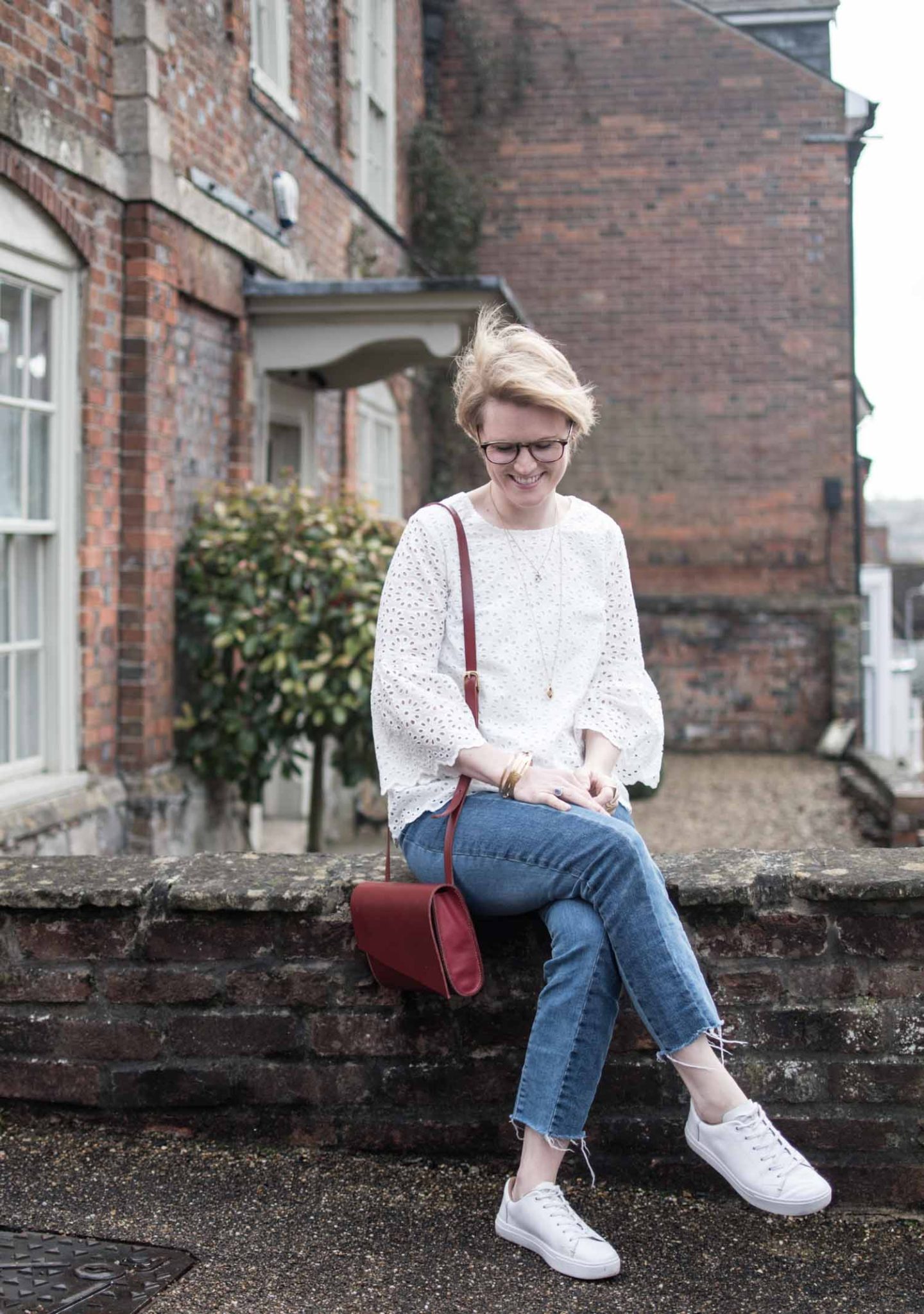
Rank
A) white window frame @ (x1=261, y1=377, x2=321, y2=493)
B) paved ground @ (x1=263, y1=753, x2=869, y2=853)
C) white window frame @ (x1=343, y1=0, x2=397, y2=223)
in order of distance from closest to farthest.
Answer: white window frame @ (x1=261, y1=377, x2=321, y2=493) < paved ground @ (x1=263, y1=753, x2=869, y2=853) < white window frame @ (x1=343, y1=0, x2=397, y2=223)

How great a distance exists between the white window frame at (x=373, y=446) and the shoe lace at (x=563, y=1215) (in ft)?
24.8

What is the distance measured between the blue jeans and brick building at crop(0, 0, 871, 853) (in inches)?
118

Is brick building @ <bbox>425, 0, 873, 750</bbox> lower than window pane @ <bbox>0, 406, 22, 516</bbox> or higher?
higher

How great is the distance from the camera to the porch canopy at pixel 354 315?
23.4ft

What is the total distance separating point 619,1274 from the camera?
2451mm

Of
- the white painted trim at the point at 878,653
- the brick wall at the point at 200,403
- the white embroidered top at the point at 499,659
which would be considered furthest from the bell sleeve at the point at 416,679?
the white painted trim at the point at 878,653

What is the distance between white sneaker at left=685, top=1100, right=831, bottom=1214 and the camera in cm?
241

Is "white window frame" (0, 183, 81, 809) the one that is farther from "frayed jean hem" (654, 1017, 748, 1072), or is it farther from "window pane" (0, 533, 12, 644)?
"frayed jean hem" (654, 1017, 748, 1072)

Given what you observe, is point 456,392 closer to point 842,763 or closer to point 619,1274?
point 619,1274

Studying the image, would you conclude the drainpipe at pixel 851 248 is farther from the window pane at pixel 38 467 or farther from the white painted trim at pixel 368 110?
the window pane at pixel 38 467

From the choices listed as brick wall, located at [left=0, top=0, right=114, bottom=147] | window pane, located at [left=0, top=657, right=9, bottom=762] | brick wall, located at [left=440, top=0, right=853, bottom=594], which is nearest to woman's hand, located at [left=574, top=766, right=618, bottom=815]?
window pane, located at [left=0, top=657, right=9, bottom=762]

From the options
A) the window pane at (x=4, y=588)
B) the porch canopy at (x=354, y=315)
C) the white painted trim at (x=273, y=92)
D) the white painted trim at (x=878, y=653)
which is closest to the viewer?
the window pane at (x=4, y=588)

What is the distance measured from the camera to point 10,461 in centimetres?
524

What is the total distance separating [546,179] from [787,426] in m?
3.14
